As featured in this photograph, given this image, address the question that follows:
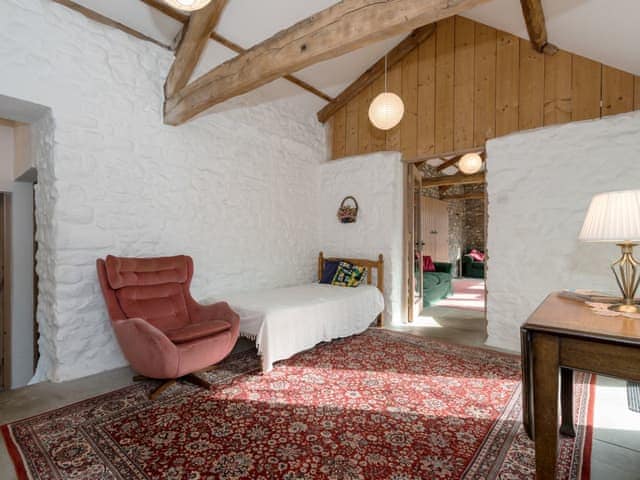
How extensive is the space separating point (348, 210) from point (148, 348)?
314 cm

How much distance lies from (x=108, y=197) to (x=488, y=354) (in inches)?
147

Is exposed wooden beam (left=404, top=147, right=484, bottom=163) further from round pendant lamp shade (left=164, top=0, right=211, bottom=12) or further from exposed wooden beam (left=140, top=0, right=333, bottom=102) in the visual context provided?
round pendant lamp shade (left=164, top=0, right=211, bottom=12)

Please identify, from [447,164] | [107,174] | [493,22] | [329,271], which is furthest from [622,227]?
[447,164]

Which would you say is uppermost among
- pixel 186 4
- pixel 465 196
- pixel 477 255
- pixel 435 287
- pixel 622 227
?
pixel 186 4

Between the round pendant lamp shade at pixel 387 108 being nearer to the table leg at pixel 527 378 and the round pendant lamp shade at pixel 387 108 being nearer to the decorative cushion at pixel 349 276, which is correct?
the decorative cushion at pixel 349 276

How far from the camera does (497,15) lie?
3258 mm

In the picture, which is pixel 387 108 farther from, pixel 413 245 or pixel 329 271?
pixel 329 271

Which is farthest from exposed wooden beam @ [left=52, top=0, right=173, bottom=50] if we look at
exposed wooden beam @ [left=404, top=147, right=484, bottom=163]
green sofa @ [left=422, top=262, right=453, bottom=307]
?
green sofa @ [left=422, top=262, right=453, bottom=307]

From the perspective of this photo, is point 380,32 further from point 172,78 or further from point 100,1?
point 100,1

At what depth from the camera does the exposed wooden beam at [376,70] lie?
414 centimetres

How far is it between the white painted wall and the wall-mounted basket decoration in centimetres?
6

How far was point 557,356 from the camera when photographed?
1237 millimetres

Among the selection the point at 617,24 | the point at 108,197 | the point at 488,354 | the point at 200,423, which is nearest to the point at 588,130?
the point at 617,24

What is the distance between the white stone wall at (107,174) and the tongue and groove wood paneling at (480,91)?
1966mm
